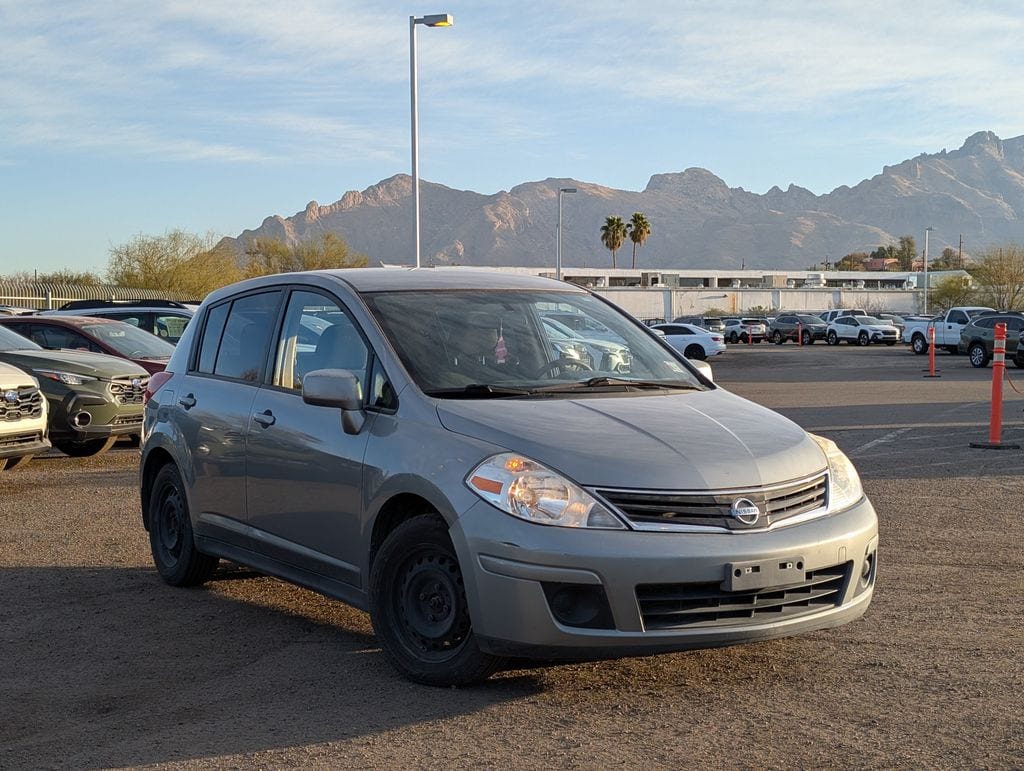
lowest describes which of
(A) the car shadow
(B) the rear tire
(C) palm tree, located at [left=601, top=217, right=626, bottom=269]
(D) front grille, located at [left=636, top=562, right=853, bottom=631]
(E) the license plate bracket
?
(B) the rear tire

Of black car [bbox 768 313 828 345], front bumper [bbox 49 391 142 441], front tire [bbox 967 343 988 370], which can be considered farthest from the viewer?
black car [bbox 768 313 828 345]

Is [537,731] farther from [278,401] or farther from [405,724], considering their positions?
[278,401]

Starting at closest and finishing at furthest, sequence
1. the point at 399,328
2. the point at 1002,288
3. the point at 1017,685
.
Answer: the point at 1017,685 → the point at 399,328 → the point at 1002,288

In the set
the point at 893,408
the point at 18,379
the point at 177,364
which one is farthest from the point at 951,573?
the point at 893,408

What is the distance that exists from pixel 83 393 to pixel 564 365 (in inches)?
355

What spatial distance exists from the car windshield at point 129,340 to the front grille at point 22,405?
3.96 meters

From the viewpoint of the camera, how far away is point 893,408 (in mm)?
20234

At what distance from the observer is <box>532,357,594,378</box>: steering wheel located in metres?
5.88

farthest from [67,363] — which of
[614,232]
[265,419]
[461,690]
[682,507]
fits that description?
[614,232]

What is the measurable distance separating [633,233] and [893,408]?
324 feet

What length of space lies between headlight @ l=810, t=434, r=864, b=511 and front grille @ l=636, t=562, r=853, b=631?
402 millimetres

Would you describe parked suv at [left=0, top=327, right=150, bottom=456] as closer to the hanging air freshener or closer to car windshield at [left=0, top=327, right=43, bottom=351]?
car windshield at [left=0, top=327, right=43, bottom=351]

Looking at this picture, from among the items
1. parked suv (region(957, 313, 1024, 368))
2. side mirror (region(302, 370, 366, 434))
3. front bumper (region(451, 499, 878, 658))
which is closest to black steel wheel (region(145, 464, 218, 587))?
side mirror (region(302, 370, 366, 434))

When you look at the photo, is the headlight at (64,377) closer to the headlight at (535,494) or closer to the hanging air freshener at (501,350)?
the hanging air freshener at (501,350)
